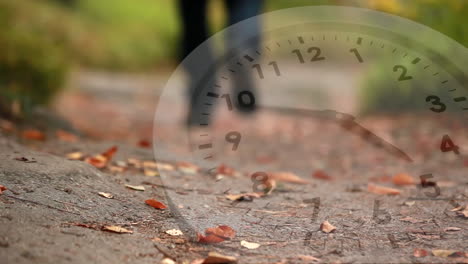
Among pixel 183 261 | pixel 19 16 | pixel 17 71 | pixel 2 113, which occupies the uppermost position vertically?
pixel 19 16

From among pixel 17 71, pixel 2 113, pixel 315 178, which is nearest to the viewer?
pixel 315 178

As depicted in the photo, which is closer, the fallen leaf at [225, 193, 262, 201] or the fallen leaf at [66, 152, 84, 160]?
the fallen leaf at [225, 193, 262, 201]

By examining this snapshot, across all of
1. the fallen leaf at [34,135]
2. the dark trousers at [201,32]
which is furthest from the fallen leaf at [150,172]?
the dark trousers at [201,32]

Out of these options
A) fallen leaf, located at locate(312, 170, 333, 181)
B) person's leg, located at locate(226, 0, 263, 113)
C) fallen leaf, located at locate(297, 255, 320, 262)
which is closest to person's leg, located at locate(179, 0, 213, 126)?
person's leg, located at locate(226, 0, 263, 113)

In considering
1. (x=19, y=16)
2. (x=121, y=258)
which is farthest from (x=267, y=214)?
(x=19, y=16)

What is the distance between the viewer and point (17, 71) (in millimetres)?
4215

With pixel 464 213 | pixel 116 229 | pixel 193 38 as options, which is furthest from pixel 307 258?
pixel 193 38

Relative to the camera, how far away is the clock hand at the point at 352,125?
12.9 ft

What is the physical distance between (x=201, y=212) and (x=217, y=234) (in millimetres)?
240

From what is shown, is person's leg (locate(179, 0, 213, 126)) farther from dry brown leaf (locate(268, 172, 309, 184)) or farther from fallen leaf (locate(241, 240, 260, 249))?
fallen leaf (locate(241, 240, 260, 249))

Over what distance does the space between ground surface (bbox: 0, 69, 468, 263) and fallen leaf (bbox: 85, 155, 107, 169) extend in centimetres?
3

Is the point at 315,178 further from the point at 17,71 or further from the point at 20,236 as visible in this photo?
the point at 17,71

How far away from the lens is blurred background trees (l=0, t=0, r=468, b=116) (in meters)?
4.21

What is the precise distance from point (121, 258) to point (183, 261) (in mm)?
179
